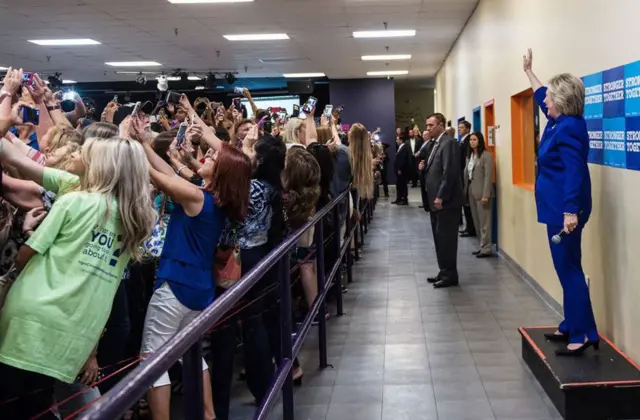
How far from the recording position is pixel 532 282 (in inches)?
225

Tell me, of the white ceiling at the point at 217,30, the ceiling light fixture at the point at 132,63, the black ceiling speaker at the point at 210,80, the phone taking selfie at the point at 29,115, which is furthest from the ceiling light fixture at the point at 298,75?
the phone taking selfie at the point at 29,115

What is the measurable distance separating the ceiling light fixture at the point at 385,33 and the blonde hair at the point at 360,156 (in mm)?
4793

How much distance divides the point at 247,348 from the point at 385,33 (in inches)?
354

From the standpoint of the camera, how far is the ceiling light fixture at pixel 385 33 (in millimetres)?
10930

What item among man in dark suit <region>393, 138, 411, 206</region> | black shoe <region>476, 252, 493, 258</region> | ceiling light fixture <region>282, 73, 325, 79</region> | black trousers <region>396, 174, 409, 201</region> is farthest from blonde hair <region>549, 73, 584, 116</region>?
ceiling light fixture <region>282, 73, 325, 79</region>

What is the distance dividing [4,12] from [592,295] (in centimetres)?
830

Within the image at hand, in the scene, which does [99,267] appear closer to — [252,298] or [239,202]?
[239,202]

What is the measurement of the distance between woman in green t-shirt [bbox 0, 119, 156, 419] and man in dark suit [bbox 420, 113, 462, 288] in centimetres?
400

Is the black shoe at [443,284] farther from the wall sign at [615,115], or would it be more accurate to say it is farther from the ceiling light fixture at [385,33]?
the ceiling light fixture at [385,33]

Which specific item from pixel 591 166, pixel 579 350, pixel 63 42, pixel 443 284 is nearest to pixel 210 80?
pixel 63 42

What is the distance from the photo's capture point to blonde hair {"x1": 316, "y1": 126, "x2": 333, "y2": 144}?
590 centimetres

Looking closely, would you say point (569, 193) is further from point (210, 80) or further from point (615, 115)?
point (210, 80)

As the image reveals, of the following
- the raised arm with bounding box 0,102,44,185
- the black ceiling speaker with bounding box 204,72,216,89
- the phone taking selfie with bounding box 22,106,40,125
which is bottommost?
the raised arm with bounding box 0,102,44,185

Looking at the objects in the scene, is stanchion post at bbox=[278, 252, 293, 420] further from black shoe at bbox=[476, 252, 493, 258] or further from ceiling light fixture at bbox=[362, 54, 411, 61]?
ceiling light fixture at bbox=[362, 54, 411, 61]
